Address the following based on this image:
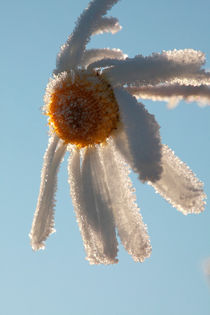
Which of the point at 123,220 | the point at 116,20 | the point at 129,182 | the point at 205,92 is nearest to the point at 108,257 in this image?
the point at 123,220

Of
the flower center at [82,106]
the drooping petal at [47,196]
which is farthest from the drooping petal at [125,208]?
the drooping petal at [47,196]

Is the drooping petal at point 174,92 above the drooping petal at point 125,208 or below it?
above

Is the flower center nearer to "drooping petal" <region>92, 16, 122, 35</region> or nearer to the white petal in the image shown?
the white petal

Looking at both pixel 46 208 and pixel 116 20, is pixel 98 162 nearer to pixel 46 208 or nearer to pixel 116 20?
pixel 46 208

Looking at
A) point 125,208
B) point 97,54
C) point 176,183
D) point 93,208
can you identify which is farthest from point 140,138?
point 97,54

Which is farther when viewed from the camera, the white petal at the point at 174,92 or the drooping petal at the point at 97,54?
the drooping petal at the point at 97,54

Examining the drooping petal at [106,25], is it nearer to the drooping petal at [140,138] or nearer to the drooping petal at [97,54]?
the drooping petal at [97,54]

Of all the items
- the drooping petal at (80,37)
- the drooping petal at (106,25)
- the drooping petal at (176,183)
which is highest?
the drooping petal at (106,25)

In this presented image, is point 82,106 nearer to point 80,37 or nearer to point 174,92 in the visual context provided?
point 80,37
